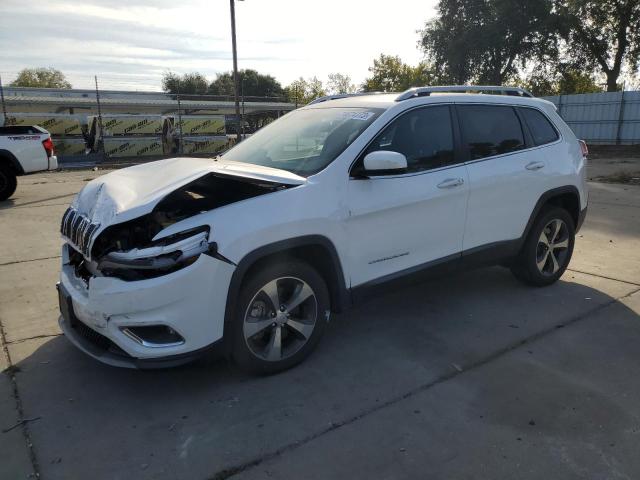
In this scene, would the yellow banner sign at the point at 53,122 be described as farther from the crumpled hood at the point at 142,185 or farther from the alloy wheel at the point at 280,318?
the alloy wheel at the point at 280,318

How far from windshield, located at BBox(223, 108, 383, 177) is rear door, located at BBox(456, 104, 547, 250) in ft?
3.16

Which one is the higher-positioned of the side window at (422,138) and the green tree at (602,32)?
the green tree at (602,32)

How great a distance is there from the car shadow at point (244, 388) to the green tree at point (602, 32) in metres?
28.2

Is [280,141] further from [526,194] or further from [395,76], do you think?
[395,76]

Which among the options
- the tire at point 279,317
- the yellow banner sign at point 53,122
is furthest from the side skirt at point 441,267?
the yellow banner sign at point 53,122

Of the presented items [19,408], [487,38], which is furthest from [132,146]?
[19,408]

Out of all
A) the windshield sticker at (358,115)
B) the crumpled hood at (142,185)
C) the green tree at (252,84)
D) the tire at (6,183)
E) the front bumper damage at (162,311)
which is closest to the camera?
Result: the front bumper damage at (162,311)

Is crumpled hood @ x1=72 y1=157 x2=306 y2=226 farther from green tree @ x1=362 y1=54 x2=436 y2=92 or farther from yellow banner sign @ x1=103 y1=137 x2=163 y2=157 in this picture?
green tree @ x1=362 y1=54 x2=436 y2=92

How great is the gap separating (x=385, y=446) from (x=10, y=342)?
2958 mm

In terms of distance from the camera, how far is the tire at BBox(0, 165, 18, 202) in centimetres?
1045

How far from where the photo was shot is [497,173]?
4.29 meters

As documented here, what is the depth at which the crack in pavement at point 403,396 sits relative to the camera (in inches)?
98.3

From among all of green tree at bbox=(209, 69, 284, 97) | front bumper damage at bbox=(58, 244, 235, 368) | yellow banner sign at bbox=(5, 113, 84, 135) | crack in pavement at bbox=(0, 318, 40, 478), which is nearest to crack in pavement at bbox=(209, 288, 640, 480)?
front bumper damage at bbox=(58, 244, 235, 368)

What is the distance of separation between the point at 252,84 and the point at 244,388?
7961 centimetres
